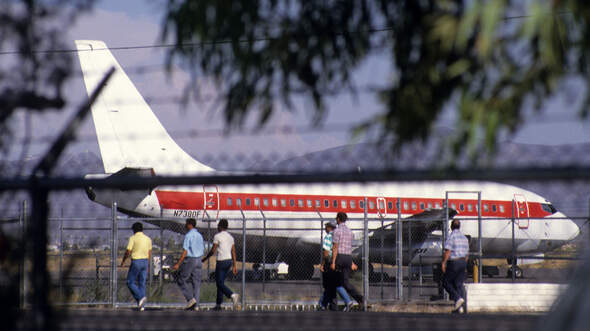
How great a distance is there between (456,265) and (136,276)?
5655 mm

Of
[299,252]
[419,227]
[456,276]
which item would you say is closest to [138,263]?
[456,276]

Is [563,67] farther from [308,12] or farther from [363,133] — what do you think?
[308,12]

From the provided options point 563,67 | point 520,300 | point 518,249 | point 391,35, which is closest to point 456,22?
point 563,67

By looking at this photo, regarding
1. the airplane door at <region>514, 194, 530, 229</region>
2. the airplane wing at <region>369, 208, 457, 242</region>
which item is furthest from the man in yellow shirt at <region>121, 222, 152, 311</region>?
the airplane door at <region>514, 194, 530, 229</region>

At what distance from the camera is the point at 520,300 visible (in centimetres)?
1367

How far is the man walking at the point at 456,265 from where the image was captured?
13297 mm

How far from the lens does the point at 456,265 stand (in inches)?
525

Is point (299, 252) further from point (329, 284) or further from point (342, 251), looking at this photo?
point (342, 251)

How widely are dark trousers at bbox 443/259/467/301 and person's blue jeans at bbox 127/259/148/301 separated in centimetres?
534

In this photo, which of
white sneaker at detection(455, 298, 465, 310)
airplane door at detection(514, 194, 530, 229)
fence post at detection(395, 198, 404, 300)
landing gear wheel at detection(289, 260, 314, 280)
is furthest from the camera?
landing gear wheel at detection(289, 260, 314, 280)

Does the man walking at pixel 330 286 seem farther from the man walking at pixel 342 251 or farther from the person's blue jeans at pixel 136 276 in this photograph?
the person's blue jeans at pixel 136 276

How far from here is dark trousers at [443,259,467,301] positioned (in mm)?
13289

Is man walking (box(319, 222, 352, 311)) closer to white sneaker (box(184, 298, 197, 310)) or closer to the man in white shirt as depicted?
the man in white shirt

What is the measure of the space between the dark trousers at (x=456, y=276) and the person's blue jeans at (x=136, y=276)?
17.5 feet
